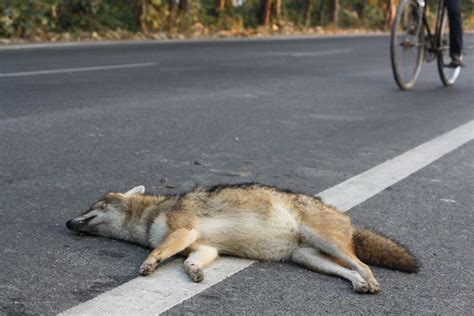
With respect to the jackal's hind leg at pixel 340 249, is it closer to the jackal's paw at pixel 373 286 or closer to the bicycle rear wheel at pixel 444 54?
the jackal's paw at pixel 373 286

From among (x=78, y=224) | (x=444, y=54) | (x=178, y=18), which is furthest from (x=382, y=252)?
(x=178, y=18)

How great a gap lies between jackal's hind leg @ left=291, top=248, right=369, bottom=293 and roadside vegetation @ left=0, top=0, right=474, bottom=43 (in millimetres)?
10753

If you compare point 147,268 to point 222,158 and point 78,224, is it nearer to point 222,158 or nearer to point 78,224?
point 78,224

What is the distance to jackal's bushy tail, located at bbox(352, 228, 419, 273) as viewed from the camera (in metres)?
3.91

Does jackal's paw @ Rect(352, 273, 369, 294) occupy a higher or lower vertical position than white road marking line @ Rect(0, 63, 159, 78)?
higher

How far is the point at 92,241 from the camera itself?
4234 millimetres

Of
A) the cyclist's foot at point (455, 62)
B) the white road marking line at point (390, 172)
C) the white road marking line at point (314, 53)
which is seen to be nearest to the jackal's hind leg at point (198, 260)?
the white road marking line at point (390, 172)

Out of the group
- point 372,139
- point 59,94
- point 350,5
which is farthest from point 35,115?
point 350,5

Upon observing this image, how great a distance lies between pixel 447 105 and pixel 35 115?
4.77 meters

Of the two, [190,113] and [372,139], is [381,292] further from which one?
[190,113]

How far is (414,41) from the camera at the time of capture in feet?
35.9

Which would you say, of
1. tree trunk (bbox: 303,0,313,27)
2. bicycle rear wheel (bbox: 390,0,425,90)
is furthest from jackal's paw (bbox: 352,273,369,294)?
tree trunk (bbox: 303,0,313,27)

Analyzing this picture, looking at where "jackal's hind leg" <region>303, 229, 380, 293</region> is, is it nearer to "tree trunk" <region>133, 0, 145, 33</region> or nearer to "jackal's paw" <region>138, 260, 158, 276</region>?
"jackal's paw" <region>138, 260, 158, 276</region>

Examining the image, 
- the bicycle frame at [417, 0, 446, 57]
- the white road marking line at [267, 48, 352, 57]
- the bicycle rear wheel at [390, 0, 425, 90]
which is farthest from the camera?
the white road marking line at [267, 48, 352, 57]
